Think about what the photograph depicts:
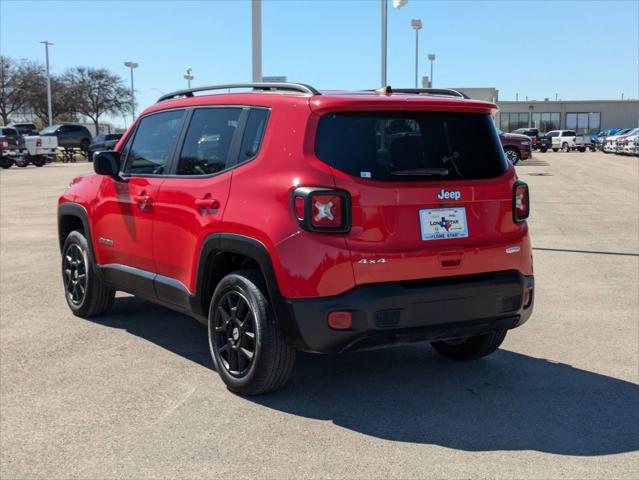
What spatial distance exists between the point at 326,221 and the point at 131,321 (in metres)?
3.16

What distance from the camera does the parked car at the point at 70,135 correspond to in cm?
5062

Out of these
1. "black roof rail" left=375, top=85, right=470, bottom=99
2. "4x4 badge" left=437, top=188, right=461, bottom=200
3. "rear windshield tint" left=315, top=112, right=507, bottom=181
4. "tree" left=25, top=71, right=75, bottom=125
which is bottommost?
"4x4 badge" left=437, top=188, right=461, bottom=200

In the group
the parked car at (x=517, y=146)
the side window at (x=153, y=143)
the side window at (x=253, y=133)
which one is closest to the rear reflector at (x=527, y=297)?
the side window at (x=253, y=133)

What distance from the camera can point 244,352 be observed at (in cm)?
466

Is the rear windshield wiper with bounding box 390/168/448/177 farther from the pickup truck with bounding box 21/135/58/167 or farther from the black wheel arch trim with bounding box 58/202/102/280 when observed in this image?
the pickup truck with bounding box 21/135/58/167

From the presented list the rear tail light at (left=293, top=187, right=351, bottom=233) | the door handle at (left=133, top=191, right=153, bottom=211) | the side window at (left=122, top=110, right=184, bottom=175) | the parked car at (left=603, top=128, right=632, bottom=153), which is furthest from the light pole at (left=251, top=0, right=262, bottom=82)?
the parked car at (left=603, top=128, right=632, bottom=153)

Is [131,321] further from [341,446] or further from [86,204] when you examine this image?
[341,446]

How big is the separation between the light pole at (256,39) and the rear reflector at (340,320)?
7.34 m

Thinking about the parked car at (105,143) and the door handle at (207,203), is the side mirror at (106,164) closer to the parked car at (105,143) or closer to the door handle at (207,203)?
the door handle at (207,203)

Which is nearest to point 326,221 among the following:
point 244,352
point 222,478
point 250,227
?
point 250,227

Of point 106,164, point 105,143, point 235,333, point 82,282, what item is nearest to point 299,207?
point 235,333

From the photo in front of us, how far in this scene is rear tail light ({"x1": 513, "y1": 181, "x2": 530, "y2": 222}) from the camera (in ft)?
15.5

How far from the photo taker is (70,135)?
51062 millimetres

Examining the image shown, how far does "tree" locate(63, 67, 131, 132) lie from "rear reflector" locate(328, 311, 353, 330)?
83.3m
